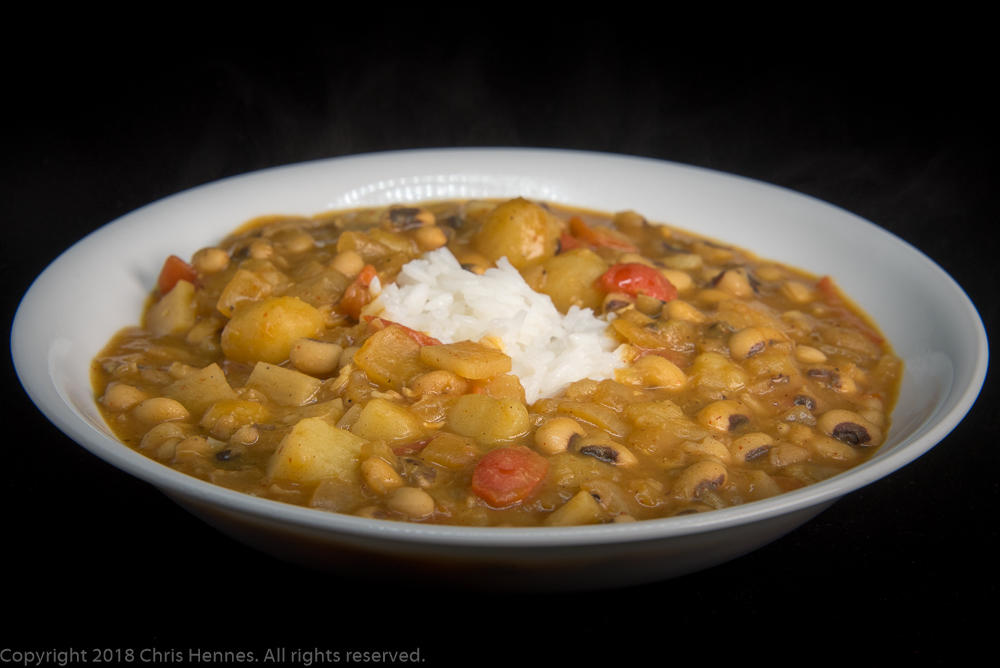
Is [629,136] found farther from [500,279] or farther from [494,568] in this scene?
[494,568]

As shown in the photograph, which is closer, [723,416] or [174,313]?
[723,416]

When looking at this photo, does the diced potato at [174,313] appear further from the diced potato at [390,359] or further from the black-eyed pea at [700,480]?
the black-eyed pea at [700,480]

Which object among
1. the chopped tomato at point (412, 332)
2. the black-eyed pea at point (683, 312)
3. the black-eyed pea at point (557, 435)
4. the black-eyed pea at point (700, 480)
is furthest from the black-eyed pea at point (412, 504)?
the black-eyed pea at point (683, 312)

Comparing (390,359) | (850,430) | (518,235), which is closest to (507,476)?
(390,359)

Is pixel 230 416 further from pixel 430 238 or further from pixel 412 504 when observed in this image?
pixel 430 238

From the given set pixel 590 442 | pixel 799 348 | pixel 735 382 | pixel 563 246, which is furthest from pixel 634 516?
pixel 563 246

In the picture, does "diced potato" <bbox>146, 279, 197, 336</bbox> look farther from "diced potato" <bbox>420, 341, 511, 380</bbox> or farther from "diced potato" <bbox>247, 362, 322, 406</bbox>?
"diced potato" <bbox>420, 341, 511, 380</bbox>
